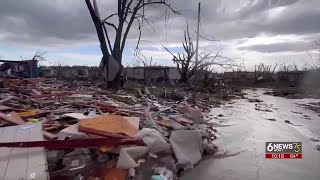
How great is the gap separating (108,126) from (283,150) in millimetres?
3670

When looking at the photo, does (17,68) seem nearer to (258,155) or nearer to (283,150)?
(258,155)

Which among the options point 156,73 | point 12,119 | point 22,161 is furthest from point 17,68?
point 156,73

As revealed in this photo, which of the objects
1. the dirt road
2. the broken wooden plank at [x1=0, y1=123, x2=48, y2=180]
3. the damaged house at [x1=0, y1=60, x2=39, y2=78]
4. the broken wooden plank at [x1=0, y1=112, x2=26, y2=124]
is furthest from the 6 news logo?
the damaged house at [x1=0, y1=60, x2=39, y2=78]

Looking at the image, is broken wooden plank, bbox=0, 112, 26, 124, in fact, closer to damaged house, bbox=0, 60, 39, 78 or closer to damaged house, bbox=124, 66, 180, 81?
damaged house, bbox=0, 60, 39, 78

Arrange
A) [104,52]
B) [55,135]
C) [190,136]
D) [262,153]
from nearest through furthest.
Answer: [55,135], [190,136], [262,153], [104,52]

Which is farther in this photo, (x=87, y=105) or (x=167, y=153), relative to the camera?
(x=87, y=105)

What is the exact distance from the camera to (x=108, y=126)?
19.0ft

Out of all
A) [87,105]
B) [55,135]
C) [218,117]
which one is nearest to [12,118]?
[55,135]

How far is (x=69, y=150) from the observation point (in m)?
5.21

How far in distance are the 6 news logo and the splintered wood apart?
282cm

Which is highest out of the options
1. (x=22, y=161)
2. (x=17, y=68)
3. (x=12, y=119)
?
(x=17, y=68)

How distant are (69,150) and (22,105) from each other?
410 centimetres

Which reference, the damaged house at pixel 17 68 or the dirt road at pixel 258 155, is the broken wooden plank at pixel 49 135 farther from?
the damaged house at pixel 17 68

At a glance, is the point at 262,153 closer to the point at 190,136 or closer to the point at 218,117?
the point at 190,136
